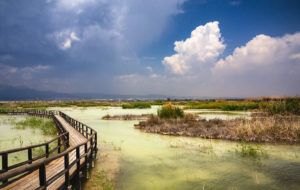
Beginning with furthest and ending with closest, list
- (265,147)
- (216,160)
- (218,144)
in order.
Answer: (218,144) < (265,147) < (216,160)

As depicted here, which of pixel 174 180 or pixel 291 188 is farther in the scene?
pixel 174 180

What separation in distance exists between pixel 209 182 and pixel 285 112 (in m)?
22.1

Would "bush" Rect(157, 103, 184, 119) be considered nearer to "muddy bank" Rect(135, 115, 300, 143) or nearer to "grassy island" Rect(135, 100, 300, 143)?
"grassy island" Rect(135, 100, 300, 143)

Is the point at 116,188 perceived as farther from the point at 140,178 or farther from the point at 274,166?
the point at 274,166

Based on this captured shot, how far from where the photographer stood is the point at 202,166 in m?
12.6

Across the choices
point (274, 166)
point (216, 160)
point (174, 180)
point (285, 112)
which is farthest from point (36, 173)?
point (285, 112)

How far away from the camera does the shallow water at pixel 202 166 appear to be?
394 inches

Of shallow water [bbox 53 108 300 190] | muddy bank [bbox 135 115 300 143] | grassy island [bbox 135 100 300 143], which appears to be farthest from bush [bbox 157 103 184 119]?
shallow water [bbox 53 108 300 190]

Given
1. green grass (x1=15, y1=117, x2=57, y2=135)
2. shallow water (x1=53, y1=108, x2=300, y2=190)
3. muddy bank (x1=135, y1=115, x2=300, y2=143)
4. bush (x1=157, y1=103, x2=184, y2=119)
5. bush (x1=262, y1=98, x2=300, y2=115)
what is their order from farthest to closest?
bush (x1=157, y1=103, x2=184, y2=119), bush (x1=262, y1=98, x2=300, y2=115), green grass (x1=15, y1=117, x2=57, y2=135), muddy bank (x1=135, y1=115, x2=300, y2=143), shallow water (x1=53, y1=108, x2=300, y2=190)

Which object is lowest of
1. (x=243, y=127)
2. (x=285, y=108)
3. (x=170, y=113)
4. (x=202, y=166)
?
(x=202, y=166)

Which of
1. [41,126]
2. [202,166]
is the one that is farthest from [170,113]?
[202,166]

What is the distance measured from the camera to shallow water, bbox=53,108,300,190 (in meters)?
10.0

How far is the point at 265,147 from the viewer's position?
16.8m

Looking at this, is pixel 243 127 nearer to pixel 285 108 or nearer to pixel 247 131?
pixel 247 131
